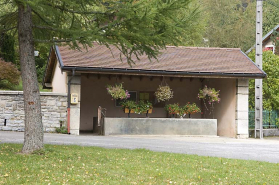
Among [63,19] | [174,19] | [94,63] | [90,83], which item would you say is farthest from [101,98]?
[174,19]

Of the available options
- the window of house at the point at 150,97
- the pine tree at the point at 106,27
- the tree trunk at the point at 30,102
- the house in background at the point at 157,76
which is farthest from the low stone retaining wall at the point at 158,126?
the tree trunk at the point at 30,102

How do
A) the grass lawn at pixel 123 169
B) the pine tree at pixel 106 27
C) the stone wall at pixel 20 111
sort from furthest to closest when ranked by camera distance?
the stone wall at pixel 20 111
the pine tree at pixel 106 27
the grass lawn at pixel 123 169

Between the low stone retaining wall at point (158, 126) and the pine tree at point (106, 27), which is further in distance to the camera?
the low stone retaining wall at point (158, 126)

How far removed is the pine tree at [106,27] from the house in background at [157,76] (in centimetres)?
540

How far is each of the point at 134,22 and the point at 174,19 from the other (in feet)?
3.03

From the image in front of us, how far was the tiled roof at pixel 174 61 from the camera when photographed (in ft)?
63.1

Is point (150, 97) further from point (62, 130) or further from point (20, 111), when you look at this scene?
point (20, 111)

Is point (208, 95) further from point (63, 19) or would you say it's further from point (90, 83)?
point (63, 19)

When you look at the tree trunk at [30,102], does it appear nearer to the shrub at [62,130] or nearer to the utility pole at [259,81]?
the shrub at [62,130]

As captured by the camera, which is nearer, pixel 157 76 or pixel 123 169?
pixel 123 169

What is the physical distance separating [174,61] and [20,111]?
7068 mm

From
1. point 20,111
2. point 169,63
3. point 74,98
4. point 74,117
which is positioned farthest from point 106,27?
point 169,63

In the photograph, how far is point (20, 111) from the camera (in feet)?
60.8

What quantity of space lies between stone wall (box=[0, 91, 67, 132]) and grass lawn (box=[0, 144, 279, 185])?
21.6 feet
